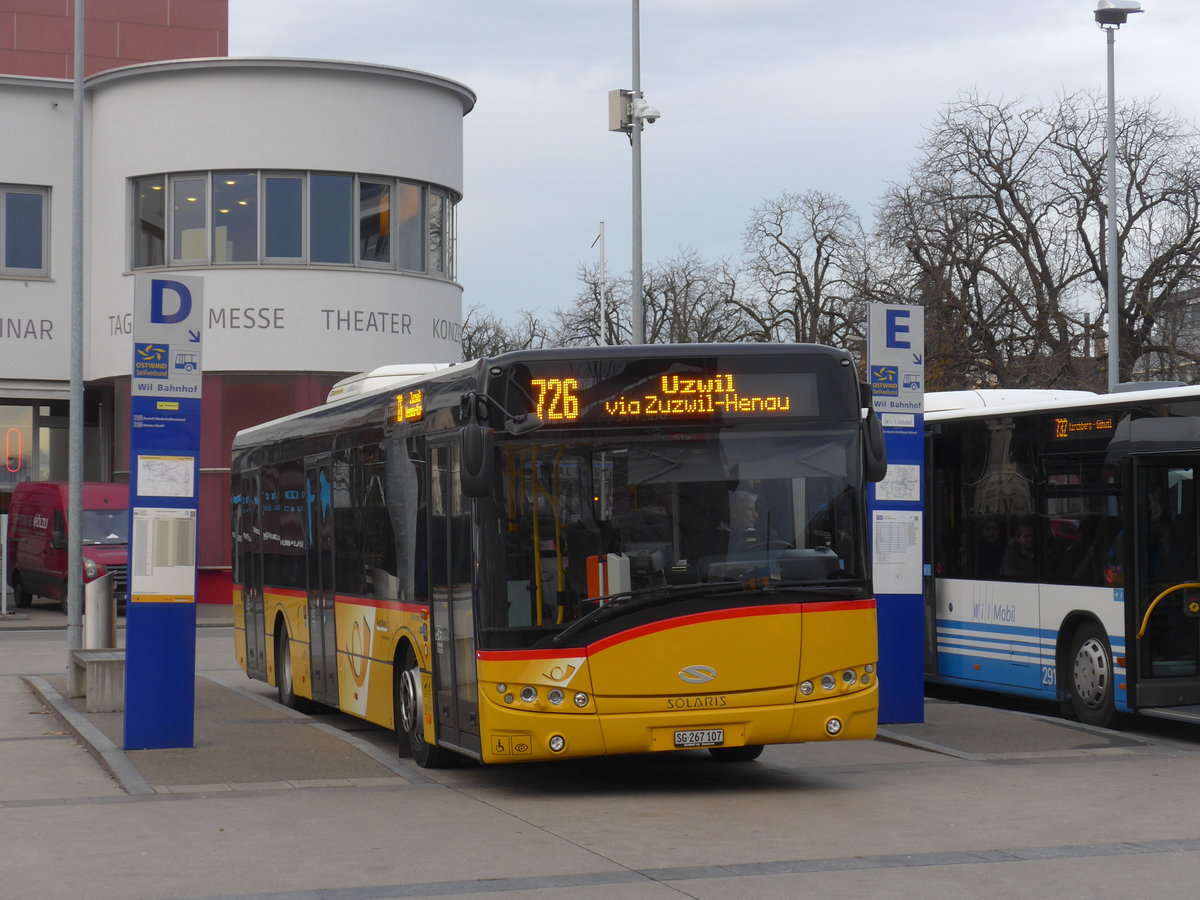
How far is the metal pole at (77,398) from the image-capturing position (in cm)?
2080

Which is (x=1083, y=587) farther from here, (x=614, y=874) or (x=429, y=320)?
(x=429, y=320)

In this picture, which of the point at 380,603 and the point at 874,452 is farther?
the point at 380,603

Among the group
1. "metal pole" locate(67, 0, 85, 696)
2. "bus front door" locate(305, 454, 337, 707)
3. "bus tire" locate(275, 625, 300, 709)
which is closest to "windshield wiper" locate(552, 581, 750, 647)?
"bus front door" locate(305, 454, 337, 707)

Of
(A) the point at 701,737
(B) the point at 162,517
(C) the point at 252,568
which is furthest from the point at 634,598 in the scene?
(C) the point at 252,568

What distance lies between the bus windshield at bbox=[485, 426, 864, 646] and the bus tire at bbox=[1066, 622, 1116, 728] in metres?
4.46

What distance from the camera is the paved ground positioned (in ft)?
27.9

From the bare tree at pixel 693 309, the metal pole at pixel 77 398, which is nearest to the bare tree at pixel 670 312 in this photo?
the bare tree at pixel 693 309

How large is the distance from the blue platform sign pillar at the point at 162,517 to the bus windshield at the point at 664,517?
11.5ft

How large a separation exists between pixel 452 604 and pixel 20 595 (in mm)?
26145

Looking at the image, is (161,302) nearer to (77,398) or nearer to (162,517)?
(162,517)

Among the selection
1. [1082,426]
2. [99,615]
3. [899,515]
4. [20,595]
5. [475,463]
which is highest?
[1082,426]

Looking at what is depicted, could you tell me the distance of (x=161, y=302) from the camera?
1355cm

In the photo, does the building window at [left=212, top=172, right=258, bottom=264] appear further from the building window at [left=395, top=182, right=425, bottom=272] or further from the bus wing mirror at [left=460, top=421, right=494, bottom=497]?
the bus wing mirror at [left=460, top=421, right=494, bottom=497]

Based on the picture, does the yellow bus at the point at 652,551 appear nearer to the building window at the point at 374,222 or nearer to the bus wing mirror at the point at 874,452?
the bus wing mirror at the point at 874,452
